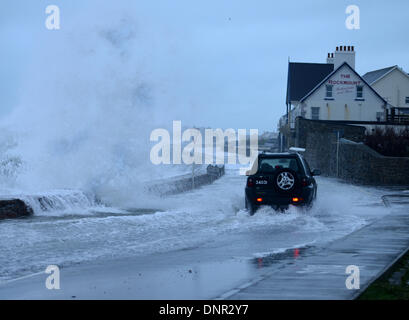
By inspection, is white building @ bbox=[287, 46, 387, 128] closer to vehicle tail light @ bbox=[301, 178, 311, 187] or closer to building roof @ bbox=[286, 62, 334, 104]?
building roof @ bbox=[286, 62, 334, 104]

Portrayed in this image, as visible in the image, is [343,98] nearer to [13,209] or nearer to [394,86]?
[394,86]

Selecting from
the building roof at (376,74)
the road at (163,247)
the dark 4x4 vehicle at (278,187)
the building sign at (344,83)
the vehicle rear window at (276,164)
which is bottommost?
the road at (163,247)

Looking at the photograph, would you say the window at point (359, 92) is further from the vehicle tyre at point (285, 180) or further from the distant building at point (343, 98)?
the vehicle tyre at point (285, 180)

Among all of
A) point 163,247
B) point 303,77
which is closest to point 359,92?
point 303,77

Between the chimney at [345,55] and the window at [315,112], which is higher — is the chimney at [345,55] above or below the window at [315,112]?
above

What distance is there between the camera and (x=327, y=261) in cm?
1013

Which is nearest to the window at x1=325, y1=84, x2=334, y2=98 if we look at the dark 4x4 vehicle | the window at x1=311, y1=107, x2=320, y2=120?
the window at x1=311, y1=107, x2=320, y2=120

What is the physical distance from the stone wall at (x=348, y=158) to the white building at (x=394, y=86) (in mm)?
20811

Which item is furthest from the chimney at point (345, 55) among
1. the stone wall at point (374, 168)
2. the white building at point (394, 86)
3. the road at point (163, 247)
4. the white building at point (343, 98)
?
the road at point (163, 247)

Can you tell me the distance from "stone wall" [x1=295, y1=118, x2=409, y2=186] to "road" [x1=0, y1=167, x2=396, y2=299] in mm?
11265

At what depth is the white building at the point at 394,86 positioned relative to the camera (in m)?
71.4
